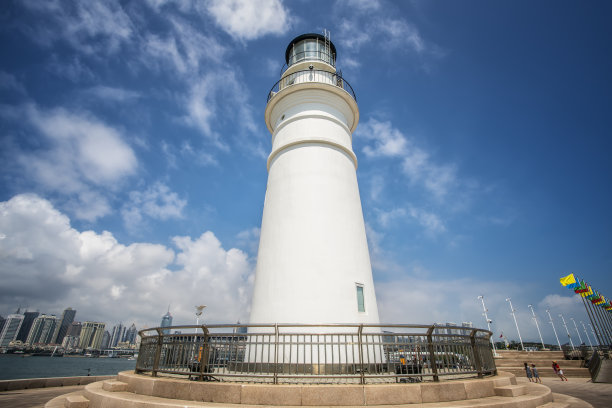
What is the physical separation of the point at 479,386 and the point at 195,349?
18.9 ft

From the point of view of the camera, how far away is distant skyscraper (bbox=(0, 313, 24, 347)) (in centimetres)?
16700

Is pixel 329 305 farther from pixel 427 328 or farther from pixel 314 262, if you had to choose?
pixel 427 328

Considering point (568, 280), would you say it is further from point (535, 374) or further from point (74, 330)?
point (74, 330)

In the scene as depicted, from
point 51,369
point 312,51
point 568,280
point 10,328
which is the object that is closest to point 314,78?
point 312,51

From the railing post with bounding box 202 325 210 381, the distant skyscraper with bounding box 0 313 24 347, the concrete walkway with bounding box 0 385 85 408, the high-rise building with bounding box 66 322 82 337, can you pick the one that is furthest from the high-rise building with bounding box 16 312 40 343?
the railing post with bounding box 202 325 210 381

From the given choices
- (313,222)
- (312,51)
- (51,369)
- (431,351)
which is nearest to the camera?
(431,351)

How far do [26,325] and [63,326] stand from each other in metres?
17.5

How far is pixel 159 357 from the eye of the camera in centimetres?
680

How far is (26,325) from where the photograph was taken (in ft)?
571

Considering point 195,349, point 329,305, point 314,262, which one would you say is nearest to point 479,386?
point 329,305

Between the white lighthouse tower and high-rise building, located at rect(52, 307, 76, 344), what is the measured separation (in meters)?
225

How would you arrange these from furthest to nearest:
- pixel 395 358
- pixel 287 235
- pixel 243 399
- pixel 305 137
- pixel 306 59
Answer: pixel 306 59 → pixel 305 137 → pixel 287 235 → pixel 395 358 → pixel 243 399

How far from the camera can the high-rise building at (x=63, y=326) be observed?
17269cm

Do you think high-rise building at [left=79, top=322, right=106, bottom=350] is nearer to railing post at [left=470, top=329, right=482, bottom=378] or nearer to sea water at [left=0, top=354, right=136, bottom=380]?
sea water at [left=0, top=354, right=136, bottom=380]
